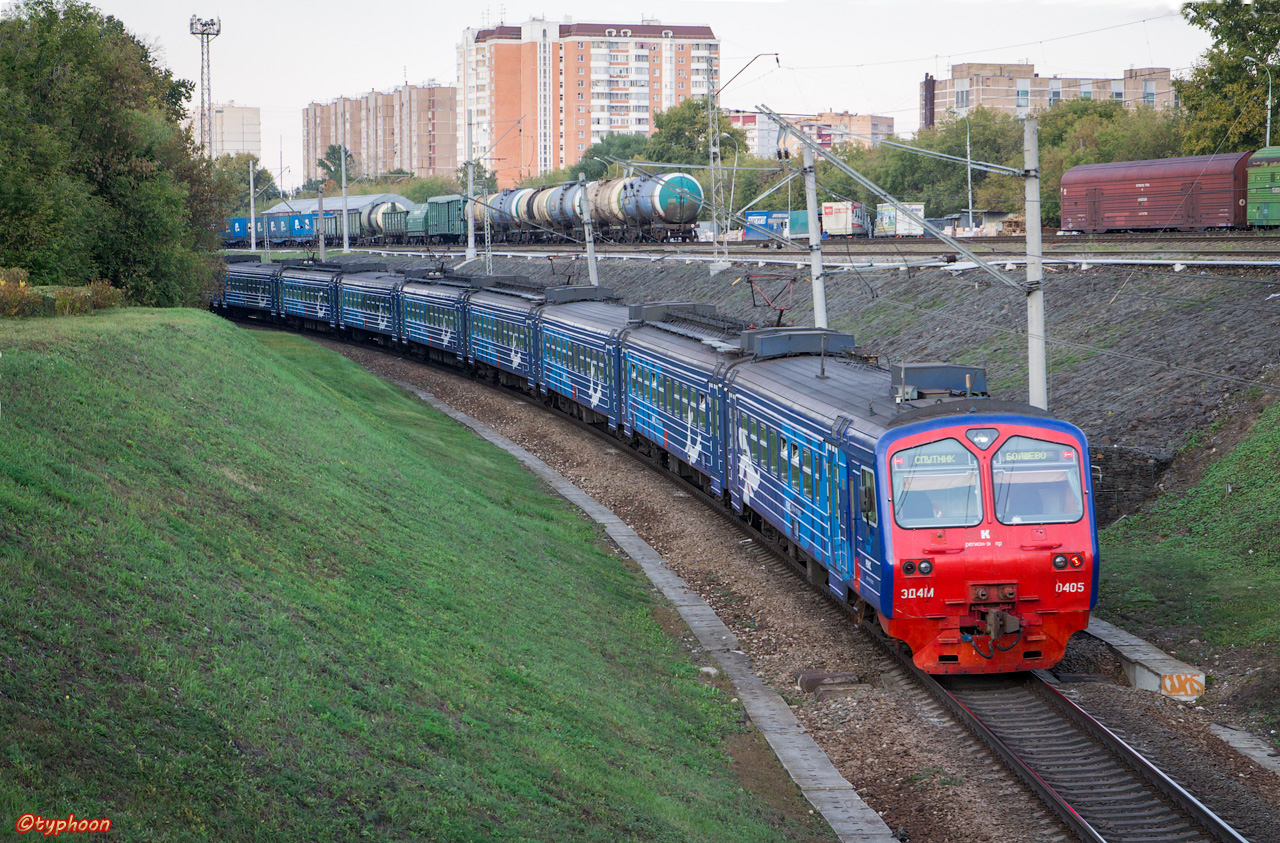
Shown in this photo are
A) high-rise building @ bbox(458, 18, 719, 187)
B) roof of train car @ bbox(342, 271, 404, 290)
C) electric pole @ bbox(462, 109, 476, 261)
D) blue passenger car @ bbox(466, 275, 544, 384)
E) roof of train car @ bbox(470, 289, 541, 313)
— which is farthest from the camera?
high-rise building @ bbox(458, 18, 719, 187)

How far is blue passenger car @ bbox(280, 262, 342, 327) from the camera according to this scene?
52.6 metres

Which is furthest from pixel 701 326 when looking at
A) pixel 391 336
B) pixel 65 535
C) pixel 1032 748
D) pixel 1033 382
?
pixel 391 336

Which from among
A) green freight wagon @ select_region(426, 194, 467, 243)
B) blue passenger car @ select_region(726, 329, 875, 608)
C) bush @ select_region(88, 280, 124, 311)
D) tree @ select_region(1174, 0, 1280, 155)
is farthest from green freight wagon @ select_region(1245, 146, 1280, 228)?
green freight wagon @ select_region(426, 194, 467, 243)

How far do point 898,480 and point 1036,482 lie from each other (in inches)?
58.9

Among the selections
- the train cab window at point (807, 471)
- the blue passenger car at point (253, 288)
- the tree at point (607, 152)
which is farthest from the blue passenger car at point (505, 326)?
the tree at point (607, 152)

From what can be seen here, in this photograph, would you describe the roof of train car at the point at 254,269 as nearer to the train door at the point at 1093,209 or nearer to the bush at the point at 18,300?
the train door at the point at 1093,209

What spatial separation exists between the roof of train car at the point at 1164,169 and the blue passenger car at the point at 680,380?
22.5m

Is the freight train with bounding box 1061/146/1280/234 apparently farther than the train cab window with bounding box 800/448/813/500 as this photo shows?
Yes

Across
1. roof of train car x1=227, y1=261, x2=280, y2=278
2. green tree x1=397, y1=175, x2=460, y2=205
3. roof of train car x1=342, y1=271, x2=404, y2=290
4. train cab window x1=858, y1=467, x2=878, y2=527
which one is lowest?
train cab window x1=858, y1=467, x2=878, y2=527

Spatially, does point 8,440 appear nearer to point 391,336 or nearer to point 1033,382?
point 1033,382

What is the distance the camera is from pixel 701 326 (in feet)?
81.0

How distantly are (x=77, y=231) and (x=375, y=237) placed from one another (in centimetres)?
7124

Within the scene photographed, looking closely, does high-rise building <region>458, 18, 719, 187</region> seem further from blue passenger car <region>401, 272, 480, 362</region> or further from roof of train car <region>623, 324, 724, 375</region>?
roof of train car <region>623, 324, 724, 375</region>

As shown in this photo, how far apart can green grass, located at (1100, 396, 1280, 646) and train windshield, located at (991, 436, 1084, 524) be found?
8.83ft
